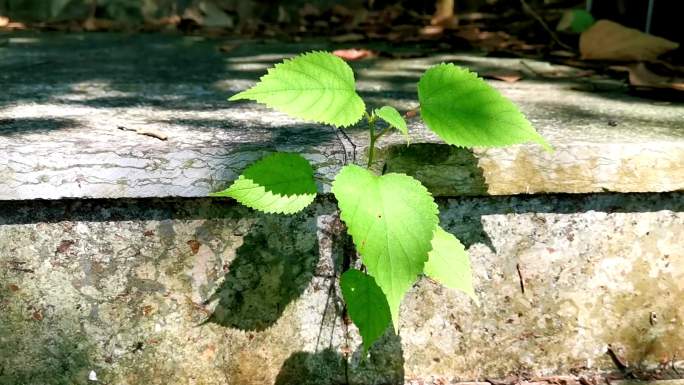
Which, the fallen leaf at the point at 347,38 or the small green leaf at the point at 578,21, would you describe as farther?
the fallen leaf at the point at 347,38

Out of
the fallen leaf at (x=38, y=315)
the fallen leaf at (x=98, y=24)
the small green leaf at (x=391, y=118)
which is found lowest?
the fallen leaf at (x=38, y=315)

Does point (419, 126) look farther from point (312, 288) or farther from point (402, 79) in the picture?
point (402, 79)

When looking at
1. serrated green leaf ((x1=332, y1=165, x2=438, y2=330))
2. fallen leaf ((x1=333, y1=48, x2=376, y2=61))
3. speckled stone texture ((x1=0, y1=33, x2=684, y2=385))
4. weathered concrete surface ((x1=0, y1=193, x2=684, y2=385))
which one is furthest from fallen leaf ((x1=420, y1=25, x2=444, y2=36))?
serrated green leaf ((x1=332, y1=165, x2=438, y2=330))

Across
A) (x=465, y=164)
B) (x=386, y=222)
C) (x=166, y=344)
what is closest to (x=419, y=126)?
(x=465, y=164)

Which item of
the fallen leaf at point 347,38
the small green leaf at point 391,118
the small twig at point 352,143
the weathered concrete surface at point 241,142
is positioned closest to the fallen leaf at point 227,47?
the fallen leaf at point 347,38

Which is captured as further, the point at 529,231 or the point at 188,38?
the point at 188,38

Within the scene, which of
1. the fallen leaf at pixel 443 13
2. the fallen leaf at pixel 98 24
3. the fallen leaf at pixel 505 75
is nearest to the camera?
the fallen leaf at pixel 505 75

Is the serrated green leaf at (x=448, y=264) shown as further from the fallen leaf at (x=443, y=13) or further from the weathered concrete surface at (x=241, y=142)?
the fallen leaf at (x=443, y=13)

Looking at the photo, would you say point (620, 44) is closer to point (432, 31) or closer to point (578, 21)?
point (578, 21)
